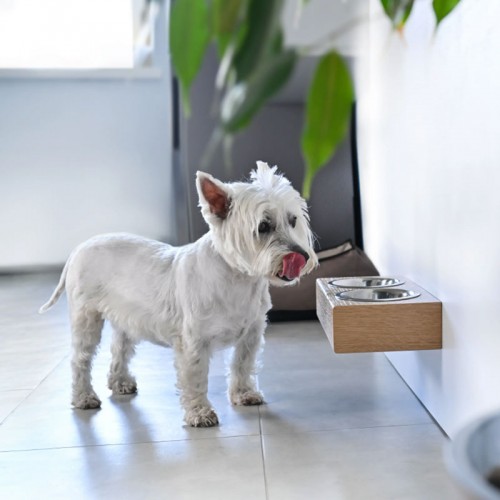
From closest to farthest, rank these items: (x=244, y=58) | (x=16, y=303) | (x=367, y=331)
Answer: (x=244, y=58), (x=367, y=331), (x=16, y=303)

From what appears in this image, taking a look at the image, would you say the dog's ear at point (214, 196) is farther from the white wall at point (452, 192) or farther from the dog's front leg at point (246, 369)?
the white wall at point (452, 192)

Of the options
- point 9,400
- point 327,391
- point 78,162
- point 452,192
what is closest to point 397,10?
point 452,192

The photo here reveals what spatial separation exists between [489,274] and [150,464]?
103 cm

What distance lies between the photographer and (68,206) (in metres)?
6.27

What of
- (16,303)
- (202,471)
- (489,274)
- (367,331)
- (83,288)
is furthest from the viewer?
(16,303)

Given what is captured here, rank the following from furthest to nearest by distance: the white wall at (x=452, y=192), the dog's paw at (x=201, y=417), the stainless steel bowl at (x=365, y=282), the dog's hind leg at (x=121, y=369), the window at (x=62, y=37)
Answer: the window at (x=62, y=37) < the dog's hind leg at (x=121, y=369) < the stainless steel bowl at (x=365, y=282) < the dog's paw at (x=201, y=417) < the white wall at (x=452, y=192)

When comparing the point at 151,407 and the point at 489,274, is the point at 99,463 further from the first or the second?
the point at 489,274

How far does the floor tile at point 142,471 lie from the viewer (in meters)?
1.81

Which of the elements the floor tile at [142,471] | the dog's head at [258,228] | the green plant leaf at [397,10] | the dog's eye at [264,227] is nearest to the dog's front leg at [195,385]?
the floor tile at [142,471]

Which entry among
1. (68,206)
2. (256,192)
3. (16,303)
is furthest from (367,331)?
(68,206)

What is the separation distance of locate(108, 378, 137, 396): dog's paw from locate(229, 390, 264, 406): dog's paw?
1.38 feet

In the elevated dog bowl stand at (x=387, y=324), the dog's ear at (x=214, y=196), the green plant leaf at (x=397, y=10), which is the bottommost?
the elevated dog bowl stand at (x=387, y=324)

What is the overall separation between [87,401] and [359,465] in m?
1.04

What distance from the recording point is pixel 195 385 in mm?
2314
